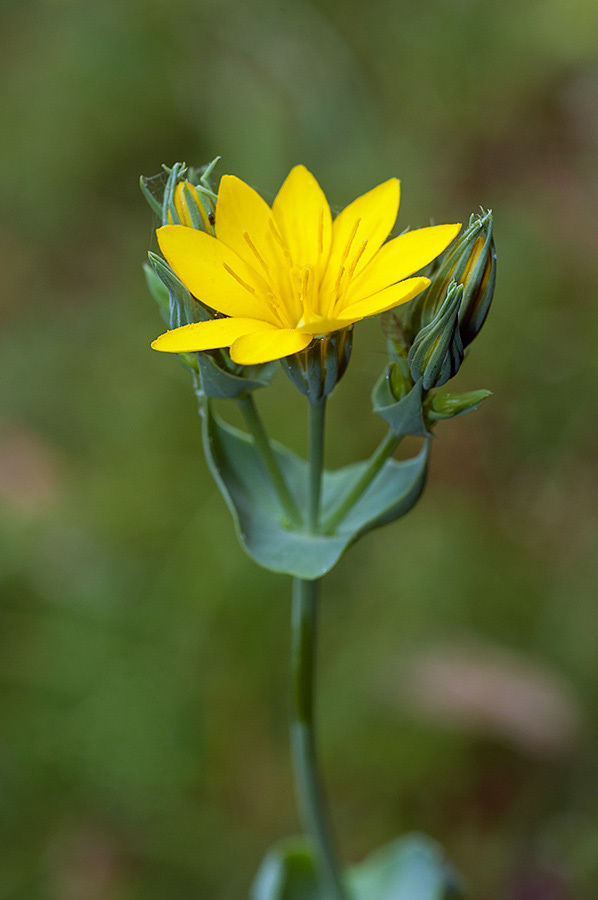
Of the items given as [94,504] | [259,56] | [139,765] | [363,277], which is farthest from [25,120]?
[363,277]

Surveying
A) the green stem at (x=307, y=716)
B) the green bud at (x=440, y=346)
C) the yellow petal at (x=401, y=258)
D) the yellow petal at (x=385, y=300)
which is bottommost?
the green stem at (x=307, y=716)

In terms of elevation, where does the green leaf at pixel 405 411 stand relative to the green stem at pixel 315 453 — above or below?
above

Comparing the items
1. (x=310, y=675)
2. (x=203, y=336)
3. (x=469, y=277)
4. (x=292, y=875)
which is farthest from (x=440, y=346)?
(x=292, y=875)

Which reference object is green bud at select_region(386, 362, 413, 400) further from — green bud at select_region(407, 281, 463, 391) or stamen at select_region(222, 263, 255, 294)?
stamen at select_region(222, 263, 255, 294)

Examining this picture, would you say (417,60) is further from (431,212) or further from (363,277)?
(363,277)

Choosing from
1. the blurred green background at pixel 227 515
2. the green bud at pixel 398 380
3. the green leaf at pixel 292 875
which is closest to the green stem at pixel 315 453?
the green bud at pixel 398 380

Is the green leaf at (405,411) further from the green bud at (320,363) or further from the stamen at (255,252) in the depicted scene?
the stamen at (255,252)

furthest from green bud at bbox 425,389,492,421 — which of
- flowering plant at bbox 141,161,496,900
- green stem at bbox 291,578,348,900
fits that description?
green stem at bbox 291,578,348,900
